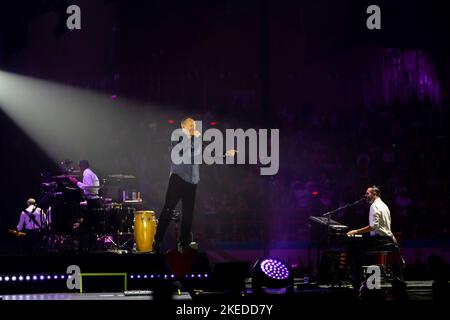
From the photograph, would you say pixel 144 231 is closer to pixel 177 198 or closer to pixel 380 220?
pixel 177 198

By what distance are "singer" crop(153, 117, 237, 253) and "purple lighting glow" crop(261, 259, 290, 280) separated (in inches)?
57.1

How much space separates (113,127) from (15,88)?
→ 2039 mm

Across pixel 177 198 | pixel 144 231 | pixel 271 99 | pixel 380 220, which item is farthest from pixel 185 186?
pixel 271 99

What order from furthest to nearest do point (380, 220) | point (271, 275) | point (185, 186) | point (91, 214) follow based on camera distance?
point (91, 214) < point (380, 220) < point (185, 186) < point (271, 275)

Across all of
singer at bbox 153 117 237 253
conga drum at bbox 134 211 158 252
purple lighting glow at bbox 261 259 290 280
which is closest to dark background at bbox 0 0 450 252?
conga drum at bbox 134 211 158 252

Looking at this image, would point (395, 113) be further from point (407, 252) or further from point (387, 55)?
point (407, 252)

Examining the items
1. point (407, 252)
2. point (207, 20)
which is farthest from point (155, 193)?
point (407, 252)

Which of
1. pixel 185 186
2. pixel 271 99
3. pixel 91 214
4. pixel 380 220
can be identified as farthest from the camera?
pixel 271 99

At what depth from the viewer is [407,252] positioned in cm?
1146

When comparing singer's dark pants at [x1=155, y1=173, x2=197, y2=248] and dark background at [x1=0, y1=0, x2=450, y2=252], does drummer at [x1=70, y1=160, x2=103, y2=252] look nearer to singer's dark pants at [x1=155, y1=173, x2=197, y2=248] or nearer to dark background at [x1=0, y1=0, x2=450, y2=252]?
singer's dark pants at [x1=155, y1=173, x2=197, y2=248]

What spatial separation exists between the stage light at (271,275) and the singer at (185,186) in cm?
145

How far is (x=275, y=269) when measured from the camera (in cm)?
718

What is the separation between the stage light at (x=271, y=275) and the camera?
23.2ft

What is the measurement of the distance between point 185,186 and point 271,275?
188cm
